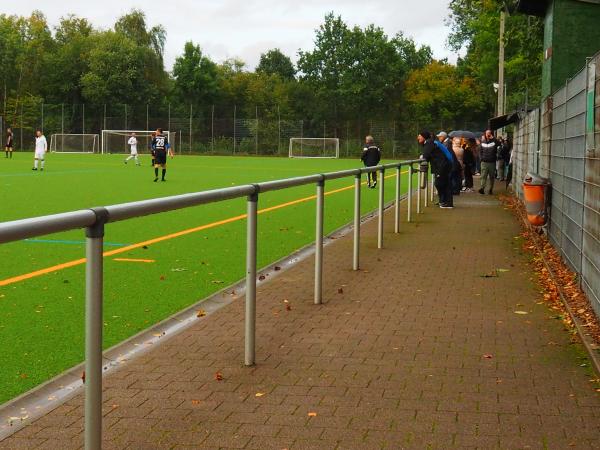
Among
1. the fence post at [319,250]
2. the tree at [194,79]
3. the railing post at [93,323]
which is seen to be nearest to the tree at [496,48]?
the fence post at [319,250]

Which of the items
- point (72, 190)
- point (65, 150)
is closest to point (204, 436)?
point (72, 190)

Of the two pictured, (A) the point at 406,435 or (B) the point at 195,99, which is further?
(B) the point at 195,99

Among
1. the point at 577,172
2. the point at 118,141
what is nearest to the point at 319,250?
the point at 577,172

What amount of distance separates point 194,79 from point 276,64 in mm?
32166

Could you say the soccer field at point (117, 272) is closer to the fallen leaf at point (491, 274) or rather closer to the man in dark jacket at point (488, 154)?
the fallen leaf at point (491, 274)

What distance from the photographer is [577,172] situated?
9406 millimetres

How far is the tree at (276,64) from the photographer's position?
117938 millimetres

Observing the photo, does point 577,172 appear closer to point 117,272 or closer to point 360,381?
point 117,272

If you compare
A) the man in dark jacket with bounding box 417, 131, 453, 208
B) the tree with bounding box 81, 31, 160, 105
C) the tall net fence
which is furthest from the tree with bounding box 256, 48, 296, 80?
the man in dark jacket with bounding box 417, 131, 453, 208

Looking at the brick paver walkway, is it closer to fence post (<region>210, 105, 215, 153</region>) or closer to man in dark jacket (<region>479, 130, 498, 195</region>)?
man in dark jacket (<region>479, 130, 498, 195</region>)

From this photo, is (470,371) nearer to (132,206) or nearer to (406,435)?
(406,435)

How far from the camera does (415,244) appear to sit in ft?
42.3

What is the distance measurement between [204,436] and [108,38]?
8592 centimetres

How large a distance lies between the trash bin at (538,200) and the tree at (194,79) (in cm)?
7655
